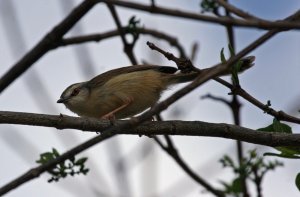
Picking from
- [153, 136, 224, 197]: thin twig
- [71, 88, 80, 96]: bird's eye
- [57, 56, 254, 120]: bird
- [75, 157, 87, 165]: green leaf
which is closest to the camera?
[75, 157, 87, 165]: green leaf

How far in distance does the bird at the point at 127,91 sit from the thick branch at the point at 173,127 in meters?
2.42

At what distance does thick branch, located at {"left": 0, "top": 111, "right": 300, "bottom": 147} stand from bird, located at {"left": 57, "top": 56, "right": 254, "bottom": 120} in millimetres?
2425

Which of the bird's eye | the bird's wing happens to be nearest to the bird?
the bird's wing

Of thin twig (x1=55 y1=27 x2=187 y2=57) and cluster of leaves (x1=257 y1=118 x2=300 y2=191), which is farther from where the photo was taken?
thin twig (x1=55 y1=27 x2=187 y2=57)

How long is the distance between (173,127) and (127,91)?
2714 millimetres

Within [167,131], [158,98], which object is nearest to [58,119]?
[167,131]

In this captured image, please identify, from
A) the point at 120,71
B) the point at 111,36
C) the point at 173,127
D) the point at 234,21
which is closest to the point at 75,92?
the point at 120,71

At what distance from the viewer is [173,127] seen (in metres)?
4.48

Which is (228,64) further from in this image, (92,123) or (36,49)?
(36,49)

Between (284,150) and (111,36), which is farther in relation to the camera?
(111,36)

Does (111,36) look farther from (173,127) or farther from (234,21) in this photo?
(234,21)

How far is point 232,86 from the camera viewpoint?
4.11m

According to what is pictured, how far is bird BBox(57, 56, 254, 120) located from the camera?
23.2 feet

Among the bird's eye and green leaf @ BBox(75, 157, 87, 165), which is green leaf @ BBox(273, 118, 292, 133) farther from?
the bird's eye
